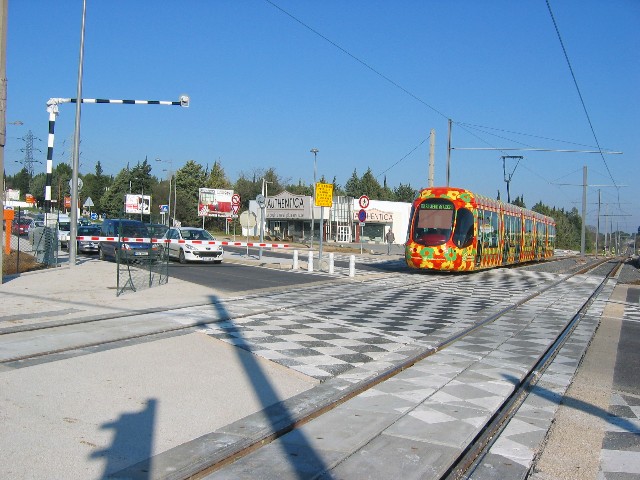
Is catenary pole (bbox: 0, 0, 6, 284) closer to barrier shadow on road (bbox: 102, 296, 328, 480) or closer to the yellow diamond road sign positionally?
barrier shadow on road (bbox: 102, 296, 328, 480)

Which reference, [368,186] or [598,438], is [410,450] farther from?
[368,186]

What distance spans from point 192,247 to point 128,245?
681 centimetres

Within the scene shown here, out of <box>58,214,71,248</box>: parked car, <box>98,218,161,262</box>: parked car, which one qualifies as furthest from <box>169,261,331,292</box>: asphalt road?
<box>58,214,71,248</box>: parked car

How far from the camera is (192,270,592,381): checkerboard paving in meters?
8.54

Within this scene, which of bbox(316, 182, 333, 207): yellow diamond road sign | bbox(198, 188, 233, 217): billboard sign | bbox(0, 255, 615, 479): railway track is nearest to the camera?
bbox(0, 255, 615, 479): railway track

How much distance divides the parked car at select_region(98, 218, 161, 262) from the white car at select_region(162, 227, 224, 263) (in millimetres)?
2312

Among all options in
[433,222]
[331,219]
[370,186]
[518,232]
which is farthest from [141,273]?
[370,186]

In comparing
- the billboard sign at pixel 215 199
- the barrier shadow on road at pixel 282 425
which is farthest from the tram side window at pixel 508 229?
the billboard sign at pixel 215 199

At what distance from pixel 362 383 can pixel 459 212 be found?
17.4 metres

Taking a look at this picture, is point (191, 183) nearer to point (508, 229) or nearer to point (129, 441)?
point (508, 229)

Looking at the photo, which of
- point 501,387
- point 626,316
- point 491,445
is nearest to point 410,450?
point 491,445

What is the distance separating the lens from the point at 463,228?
23453 millimetres

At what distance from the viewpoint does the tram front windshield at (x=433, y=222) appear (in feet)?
77.2

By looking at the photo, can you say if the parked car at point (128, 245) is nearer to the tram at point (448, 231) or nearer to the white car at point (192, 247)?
the white car at point (192, 247)
